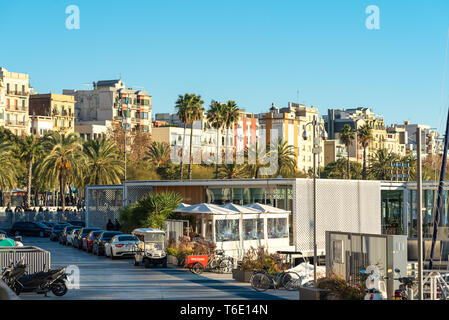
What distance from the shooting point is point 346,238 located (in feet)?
80.9

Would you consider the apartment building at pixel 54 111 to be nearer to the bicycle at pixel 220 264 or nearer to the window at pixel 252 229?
the window at pixel 252 229

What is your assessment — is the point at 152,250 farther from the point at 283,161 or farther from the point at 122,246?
the point at 283,161

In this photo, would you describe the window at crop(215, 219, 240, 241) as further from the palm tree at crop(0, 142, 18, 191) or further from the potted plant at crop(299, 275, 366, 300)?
the palm tree at crop(0, 142, 18, 191)

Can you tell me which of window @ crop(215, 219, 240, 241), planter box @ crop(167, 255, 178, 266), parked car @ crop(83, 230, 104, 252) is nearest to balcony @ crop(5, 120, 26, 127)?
parked car @ crop(83, 230, 104, 252)

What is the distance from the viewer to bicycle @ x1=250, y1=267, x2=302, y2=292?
2853cm

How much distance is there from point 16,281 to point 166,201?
81.8ft

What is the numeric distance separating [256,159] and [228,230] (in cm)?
7112

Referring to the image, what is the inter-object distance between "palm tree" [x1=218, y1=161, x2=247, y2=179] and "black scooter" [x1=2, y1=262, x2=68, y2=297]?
3006 inches

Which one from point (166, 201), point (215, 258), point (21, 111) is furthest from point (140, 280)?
point (21, 111)

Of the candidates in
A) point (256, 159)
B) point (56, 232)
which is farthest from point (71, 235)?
point (256, 159)

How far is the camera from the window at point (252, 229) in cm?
4553
